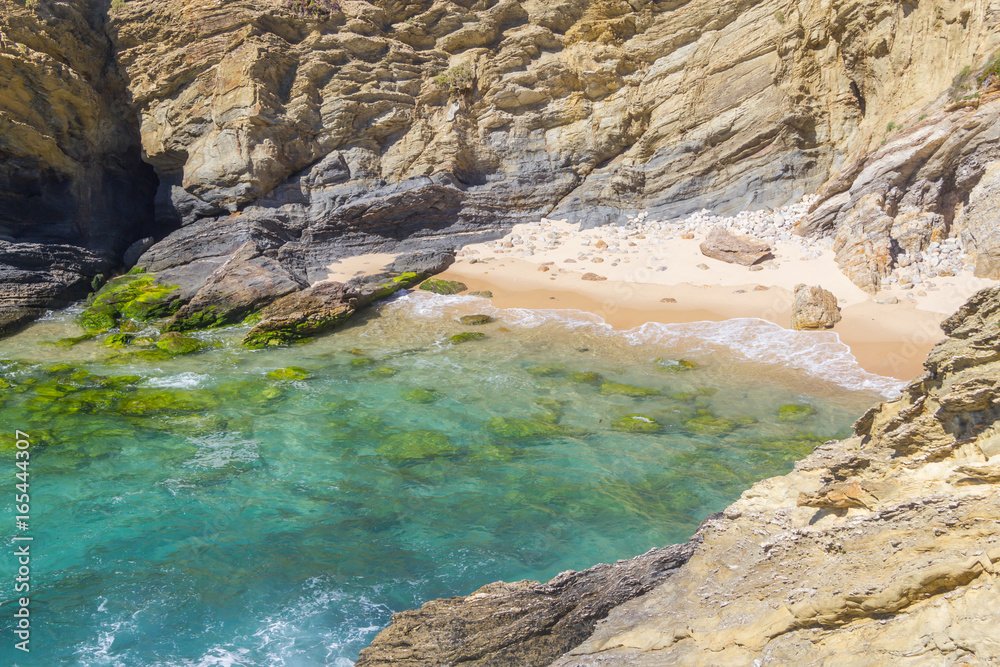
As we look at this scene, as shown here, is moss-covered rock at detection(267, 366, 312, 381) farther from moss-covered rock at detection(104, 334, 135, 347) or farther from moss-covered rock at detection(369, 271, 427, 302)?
moss-covered rock at detection(104, 334, 135, 347)

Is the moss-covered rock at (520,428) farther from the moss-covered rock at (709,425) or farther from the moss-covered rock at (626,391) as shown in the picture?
the moss-covered rock at (709,425)

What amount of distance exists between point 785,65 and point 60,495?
16.8 meters

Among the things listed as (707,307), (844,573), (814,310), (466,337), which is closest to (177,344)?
(466,337)

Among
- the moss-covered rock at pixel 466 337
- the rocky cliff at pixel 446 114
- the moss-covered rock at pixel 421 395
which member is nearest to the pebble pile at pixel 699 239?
the rocky cliff at pixel 446 114

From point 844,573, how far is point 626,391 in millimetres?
5819

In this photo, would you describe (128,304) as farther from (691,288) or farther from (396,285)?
(691,288)

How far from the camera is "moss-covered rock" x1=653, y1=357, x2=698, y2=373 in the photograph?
8.52 metres

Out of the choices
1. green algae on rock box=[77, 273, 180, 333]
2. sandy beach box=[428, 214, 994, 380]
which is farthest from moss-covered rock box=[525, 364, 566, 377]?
green algae on rock box=[77, 273, 180, 333]

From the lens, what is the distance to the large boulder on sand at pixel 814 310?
30.5ft

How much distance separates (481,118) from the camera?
17531 mm

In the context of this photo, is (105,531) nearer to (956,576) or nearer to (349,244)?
(956,576)

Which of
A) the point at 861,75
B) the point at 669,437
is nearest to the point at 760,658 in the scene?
the point at 669,437

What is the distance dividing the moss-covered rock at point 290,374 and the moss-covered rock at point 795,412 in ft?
22.2

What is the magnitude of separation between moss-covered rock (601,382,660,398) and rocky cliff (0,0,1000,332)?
8.70m
